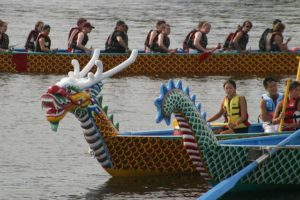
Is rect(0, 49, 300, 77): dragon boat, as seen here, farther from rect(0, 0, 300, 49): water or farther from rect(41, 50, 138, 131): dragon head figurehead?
rect(41, 50, 138, 131): dragon head figurehead

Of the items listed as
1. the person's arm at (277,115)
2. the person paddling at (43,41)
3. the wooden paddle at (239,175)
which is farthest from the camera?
the person paddling at (43,41)

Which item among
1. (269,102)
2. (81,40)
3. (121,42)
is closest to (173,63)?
(121,42)

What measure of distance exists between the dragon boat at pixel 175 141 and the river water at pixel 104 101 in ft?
1.59

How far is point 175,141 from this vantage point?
20469 millimetres

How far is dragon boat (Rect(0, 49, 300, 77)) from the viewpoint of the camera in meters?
34.3

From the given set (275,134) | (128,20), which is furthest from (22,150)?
(128,20)

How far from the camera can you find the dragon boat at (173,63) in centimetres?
3431

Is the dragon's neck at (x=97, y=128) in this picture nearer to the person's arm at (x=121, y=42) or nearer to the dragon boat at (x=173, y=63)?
the person's arm at (x=121, y=42)

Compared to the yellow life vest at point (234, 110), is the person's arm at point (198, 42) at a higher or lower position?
higher

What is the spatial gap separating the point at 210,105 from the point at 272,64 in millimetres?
5615

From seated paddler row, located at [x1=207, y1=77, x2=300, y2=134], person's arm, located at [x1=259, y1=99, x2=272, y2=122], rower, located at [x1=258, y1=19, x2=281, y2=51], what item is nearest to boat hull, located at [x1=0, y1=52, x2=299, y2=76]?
rower, located at [x1=258, y1=19, x2=281, y2=51]

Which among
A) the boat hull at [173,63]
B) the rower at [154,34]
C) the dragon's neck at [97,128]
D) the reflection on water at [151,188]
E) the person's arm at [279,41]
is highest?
the rower at [154,34]

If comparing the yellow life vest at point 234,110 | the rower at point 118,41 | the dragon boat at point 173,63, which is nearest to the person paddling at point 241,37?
the dragon boat at point 173,63

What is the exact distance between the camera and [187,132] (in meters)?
19.1
